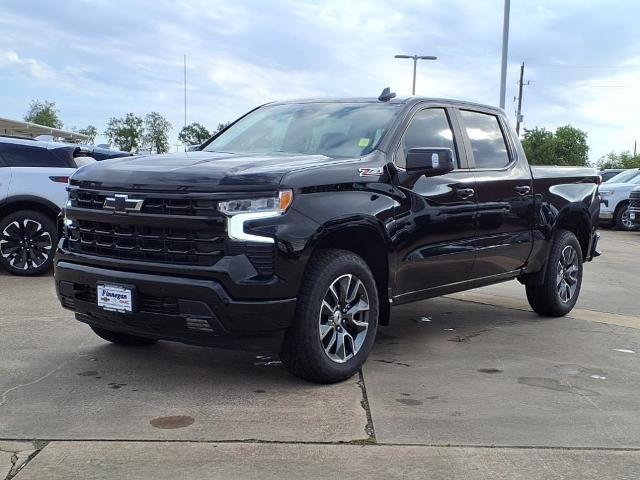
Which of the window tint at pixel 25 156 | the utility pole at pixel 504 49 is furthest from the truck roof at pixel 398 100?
the utility pole at pixel 504 49

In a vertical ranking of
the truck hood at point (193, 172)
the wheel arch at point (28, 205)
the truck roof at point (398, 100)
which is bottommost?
the wheel arch at point (28, 205)

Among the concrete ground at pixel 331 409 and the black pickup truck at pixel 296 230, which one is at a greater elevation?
the black pickup truck at pixel 296 230

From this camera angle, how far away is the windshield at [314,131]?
17.0 feet

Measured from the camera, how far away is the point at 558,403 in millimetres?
4379

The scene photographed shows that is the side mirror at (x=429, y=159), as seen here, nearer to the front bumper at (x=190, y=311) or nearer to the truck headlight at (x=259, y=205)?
the truck headlight at (x=259, y=205)

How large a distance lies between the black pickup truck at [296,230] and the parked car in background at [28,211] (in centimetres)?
379

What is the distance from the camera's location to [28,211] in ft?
29.1

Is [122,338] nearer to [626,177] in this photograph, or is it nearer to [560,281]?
[560,281]

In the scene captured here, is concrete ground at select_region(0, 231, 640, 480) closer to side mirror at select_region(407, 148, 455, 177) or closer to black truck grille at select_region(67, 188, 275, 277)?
black truck grille at select_region(67, 188, 275, 277)

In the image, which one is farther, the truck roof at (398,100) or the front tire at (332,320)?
the truck roof at (398,100)

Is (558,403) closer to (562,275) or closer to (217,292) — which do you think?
(217,292)

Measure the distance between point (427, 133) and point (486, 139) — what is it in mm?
950

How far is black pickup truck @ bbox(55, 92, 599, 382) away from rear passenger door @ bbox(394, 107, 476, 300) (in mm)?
12

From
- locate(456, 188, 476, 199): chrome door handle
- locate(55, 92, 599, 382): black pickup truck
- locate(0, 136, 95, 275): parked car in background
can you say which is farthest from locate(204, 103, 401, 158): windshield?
locate(0, 136, 95, 275): parked car in background
